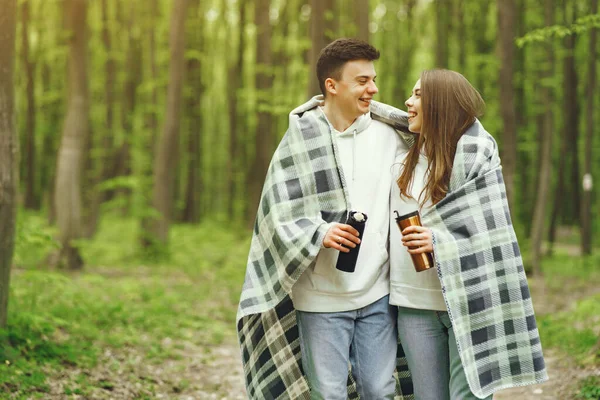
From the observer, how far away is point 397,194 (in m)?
4.02

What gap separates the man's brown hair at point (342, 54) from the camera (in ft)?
13.4

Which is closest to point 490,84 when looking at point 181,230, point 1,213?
point 181,230

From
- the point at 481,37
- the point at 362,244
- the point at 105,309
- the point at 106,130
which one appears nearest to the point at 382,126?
the point at 362,244

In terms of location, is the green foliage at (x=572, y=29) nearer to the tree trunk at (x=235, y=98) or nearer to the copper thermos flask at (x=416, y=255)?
the copper thermos flask at (x=416, y=255)

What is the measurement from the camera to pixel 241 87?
86.5ft

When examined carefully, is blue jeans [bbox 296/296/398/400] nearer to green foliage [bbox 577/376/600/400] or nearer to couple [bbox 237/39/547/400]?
couple [bbox 237/39/547/400]

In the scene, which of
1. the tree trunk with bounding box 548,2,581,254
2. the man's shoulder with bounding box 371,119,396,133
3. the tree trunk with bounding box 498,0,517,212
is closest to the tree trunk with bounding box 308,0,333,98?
the tree trunk with bounding box 498,0,517,212

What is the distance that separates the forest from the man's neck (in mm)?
3238

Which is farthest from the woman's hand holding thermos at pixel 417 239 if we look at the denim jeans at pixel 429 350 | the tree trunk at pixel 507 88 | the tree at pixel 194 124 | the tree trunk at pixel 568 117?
the tree at pixel 194 124

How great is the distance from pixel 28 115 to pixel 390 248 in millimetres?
22851

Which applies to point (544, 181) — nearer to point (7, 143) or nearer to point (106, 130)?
point (106, 130)

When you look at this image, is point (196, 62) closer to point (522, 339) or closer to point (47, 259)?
point (47, 259)

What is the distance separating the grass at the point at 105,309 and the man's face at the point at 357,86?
3.40 m

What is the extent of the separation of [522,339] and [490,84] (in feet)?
64.2
